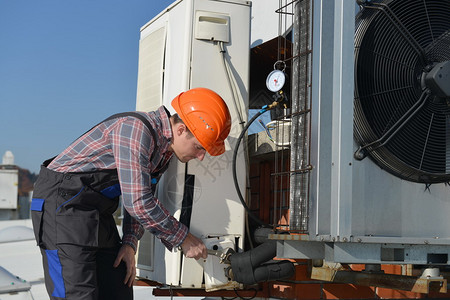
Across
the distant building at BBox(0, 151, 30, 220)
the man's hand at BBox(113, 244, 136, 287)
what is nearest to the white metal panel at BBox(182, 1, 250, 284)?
the man's hand at BBox(113, 244, 136, 287)

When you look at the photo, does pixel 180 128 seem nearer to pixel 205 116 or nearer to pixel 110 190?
pixel 205 116

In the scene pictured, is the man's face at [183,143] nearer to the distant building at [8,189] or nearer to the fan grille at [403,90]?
the fan grille at [403,90]

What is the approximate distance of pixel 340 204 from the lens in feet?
8.19

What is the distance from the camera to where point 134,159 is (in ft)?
8.54

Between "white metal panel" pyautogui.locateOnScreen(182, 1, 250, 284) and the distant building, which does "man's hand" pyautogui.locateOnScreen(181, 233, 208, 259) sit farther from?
the distant building

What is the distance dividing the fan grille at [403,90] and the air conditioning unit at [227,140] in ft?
2.84

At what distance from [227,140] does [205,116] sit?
448 millimetres

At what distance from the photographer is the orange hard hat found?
2852 millimetres

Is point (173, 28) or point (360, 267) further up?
point (173, 28)

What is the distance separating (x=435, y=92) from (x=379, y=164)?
50 cm

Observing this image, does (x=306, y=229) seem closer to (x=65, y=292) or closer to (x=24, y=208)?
(x=65, y=292)

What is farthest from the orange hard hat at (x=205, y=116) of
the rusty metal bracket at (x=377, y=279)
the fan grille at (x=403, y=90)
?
the rusty metal bracket at (x=377, y=279)

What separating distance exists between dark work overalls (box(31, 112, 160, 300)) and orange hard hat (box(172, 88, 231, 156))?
0.48 metres

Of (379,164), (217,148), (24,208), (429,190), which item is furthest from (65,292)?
(24,208)
